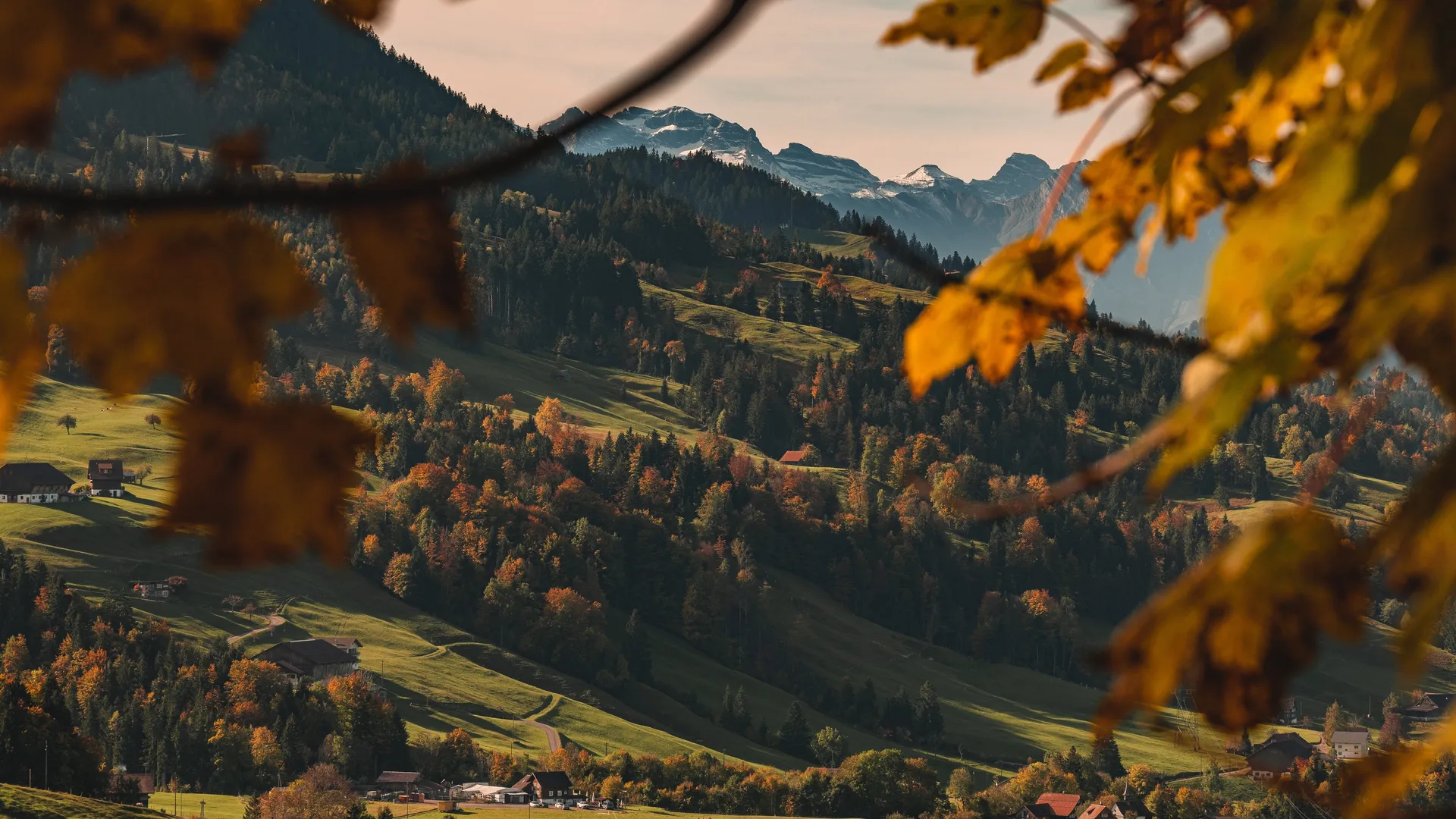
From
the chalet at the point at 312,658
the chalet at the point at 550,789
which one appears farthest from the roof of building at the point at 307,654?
the chalet at the point at 550,789

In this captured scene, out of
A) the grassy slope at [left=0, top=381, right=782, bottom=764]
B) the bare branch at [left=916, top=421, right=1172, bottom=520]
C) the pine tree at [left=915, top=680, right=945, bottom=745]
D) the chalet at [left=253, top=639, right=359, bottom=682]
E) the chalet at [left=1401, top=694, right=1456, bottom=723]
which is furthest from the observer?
the chalet at [left=1401, top=694, right=1456, bottom=723]

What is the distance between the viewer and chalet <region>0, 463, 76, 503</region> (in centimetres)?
12319

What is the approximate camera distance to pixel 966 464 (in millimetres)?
175000

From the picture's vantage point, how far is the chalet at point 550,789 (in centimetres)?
9194

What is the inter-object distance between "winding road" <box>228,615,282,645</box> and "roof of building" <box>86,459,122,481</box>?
21.2 meters

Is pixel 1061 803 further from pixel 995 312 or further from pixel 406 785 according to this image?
pixel 995 312

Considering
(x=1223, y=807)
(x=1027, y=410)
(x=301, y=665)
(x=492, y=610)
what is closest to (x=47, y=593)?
(x=301, y=665)

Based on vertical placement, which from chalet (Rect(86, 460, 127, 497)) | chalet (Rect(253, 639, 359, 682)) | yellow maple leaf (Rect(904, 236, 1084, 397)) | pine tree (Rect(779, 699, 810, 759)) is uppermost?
yellow maple leaf (Rect(904, 236, 1084, 397))

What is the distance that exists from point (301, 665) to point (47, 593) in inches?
Result: 762

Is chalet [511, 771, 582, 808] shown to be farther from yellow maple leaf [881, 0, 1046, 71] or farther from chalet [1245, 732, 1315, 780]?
yellow maple leaf [881, 0, 1046, 71]

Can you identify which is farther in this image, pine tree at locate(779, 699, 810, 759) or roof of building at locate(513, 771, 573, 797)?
pine tree at locate(779, 699, 810, 759)

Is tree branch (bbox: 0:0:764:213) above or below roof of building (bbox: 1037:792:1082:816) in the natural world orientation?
above

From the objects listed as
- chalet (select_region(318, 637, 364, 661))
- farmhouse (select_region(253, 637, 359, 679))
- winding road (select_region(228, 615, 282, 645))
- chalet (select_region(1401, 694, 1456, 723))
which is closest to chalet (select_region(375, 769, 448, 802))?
farmhouse (select_region(253, 637, 359, 679))

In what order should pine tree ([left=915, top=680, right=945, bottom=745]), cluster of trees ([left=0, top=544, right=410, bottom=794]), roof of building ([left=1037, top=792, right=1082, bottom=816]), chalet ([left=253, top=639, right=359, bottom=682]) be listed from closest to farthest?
cluster of trees ([left=0, top=544, right=410, bottom=794]) < roof of building ([left=1037, top=792, right=1082, bottom=816]) < chalet ([left=253, top=639, right=359, bottom=682]) < pine tree ([left=915, top=680, right=945, bottom=745])
